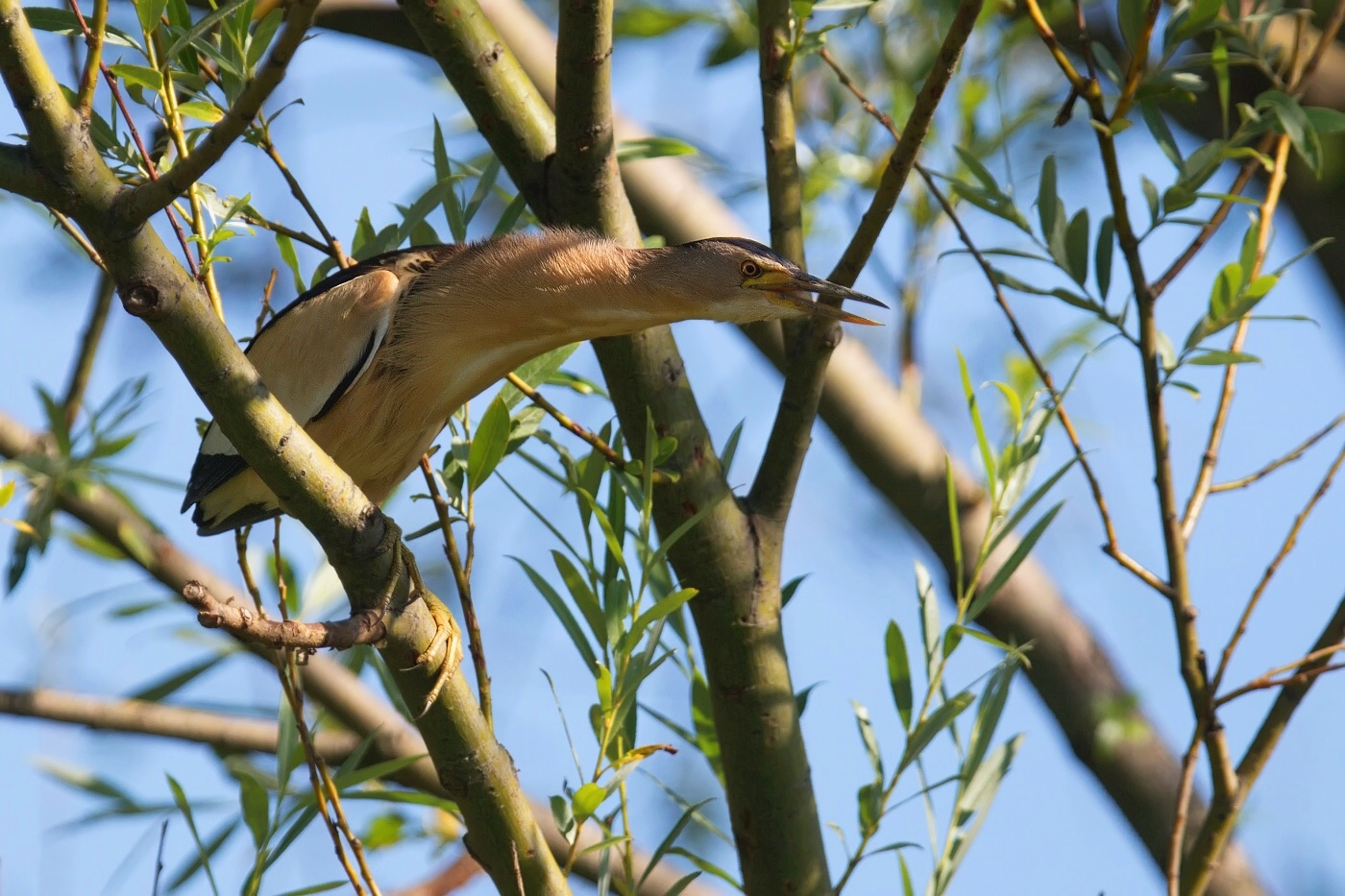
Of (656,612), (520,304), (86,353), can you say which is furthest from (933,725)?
(86,353)

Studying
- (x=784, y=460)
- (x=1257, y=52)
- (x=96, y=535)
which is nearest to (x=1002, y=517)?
(x=784, y=460)

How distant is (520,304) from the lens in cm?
224

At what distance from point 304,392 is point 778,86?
3.18 ft

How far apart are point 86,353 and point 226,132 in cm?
225

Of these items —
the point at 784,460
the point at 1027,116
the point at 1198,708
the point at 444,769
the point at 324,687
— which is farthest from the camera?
the point at 1027,116

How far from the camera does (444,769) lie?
177 cm

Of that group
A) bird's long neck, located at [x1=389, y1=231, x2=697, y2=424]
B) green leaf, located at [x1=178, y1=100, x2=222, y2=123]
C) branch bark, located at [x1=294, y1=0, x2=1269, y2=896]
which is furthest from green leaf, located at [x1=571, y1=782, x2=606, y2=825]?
branch bark, located at [x1=294, y1=0, x2=1269, y2=896]

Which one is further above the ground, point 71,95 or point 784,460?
point 71,95

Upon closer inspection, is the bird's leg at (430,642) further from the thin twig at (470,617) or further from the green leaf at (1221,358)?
the green leaf at (1221,358)

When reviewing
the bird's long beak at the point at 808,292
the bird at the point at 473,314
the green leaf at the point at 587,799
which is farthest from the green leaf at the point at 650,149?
the green leaf at the point at 587,799

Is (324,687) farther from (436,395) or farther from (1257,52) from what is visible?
(1257,52)

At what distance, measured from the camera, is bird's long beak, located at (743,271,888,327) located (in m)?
2.09

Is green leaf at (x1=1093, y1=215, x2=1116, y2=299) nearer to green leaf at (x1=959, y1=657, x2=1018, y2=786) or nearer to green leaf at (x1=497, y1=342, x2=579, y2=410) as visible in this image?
green leaf at (x1=959, y1=657, x2=1018, y2=786)

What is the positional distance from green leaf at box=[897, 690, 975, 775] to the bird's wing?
109 centimetres
